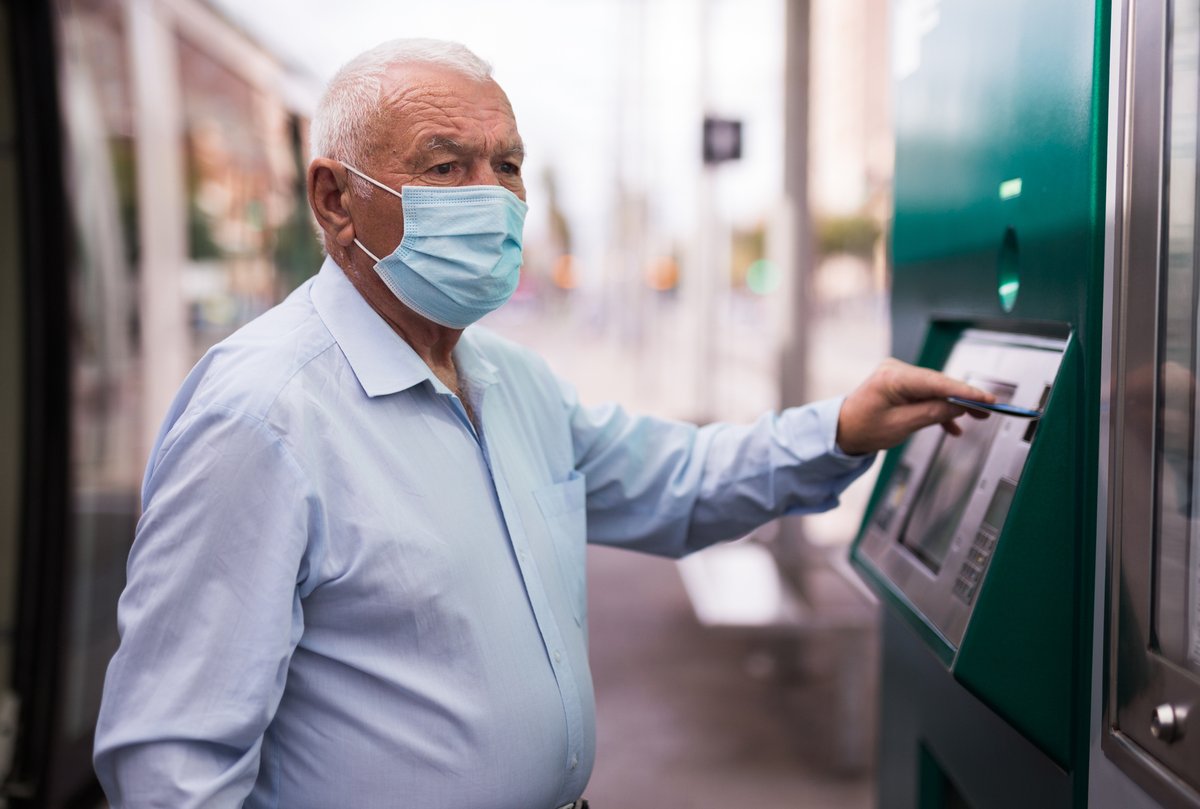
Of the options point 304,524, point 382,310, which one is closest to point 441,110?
point 382,310

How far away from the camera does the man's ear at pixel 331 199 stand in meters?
1.66

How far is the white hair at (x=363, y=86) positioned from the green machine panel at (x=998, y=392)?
79cm

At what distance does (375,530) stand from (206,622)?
0.23 meters

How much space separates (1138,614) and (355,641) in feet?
3.15

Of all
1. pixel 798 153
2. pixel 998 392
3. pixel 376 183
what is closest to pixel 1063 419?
pixel 998 392

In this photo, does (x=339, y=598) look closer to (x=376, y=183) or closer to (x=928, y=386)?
(x=376, y=183)

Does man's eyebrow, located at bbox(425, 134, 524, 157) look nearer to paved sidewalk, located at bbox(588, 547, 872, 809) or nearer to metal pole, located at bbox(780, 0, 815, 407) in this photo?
paved sidewalk, located at bbox(588, 547, 872, 809)

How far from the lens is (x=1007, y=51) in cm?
168

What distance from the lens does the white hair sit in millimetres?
1614

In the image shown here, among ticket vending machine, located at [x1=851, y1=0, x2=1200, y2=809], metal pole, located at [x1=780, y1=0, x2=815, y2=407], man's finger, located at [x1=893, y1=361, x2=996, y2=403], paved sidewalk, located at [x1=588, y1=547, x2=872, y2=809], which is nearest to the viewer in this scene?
ticket vending machine, located at [x1=851, y1=0, x2=1200, y2=809]

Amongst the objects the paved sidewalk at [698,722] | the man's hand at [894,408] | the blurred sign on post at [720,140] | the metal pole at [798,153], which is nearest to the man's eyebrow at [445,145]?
the man's hand at [894,408]

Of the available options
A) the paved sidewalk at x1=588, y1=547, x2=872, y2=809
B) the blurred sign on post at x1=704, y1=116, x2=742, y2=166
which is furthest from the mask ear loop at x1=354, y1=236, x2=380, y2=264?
the blurred sign on post at x1=704, y1=116, x2=742, y2=166

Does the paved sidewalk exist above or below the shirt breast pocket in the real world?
below

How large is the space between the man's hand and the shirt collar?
73 centimetres
